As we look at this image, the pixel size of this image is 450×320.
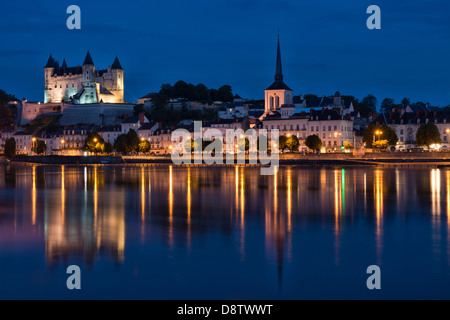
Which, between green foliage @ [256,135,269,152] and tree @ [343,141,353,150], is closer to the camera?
tree @ [343,141,353,150]

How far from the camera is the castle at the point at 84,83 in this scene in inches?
4063

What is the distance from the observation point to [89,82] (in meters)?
104

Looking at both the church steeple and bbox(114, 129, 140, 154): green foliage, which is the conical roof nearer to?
the church steeple

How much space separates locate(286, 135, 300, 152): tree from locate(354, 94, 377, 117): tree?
31361mm

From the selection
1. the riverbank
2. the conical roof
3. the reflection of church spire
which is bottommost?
the reflection of church spire

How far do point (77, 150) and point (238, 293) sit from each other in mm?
81303

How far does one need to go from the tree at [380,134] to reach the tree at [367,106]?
31.8 metres

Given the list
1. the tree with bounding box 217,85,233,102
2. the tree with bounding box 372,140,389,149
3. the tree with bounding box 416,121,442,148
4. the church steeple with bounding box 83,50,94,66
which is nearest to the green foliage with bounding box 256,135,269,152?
the tree with bounding box 372,140,389,149

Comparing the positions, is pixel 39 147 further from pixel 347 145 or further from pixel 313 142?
pixel 347 145

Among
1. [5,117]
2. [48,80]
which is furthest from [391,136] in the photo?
[5,117]

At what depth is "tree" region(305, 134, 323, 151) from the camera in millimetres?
66300

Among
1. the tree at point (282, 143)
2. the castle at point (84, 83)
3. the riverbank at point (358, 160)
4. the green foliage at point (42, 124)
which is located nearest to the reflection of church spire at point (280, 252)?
Result: the riverbank at point (358, 160)

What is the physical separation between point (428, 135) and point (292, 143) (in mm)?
13849
